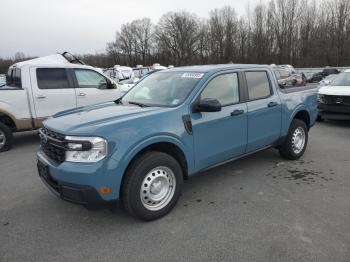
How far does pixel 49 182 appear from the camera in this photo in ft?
11.8

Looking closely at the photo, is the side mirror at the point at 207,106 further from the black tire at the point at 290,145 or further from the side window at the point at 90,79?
the side window at the point at 90,79

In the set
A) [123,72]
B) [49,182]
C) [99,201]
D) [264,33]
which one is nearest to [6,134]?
[49,182]

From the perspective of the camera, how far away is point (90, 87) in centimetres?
852

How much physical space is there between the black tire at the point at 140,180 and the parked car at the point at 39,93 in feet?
16.8

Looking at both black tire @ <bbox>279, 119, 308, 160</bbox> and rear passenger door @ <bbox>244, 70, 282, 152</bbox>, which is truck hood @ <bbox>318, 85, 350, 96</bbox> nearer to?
black tire @ <bbox>279, 119, 308, 160</bbox>

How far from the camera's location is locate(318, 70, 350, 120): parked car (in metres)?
9.07

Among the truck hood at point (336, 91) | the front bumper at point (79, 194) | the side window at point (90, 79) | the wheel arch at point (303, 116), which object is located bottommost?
the front bumper at point (79, 194)

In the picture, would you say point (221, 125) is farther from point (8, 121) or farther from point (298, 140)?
point (8, 121)

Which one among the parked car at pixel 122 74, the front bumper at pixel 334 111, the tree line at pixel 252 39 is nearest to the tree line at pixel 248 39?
the tree line at pixel 252 39

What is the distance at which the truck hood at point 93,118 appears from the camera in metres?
3.36

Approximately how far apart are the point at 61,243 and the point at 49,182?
27.3 inches

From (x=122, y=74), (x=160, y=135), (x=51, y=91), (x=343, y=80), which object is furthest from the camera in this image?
(x=122, y=74)

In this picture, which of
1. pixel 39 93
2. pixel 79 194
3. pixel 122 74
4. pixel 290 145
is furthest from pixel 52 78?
pixel 122 74

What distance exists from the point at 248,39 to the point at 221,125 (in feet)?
204
